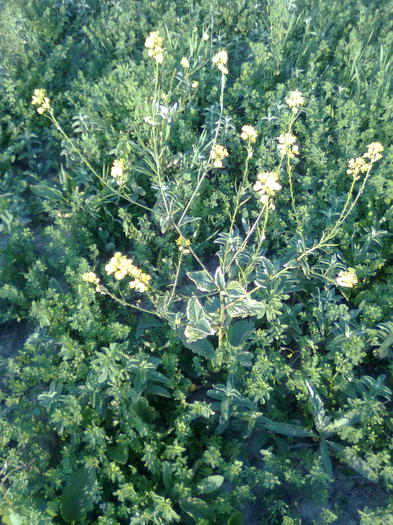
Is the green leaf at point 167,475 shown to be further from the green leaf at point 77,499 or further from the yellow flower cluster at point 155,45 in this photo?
the yellow flower cluster at point 155,45

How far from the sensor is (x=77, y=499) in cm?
234

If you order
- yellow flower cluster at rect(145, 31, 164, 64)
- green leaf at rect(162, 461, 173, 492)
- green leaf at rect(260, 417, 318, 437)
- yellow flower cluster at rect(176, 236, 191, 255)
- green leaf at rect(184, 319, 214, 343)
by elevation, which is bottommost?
green leaf at rect(260, 417, 318, 437)

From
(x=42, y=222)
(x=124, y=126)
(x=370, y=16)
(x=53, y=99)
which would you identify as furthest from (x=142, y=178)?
(x=370, y=16)

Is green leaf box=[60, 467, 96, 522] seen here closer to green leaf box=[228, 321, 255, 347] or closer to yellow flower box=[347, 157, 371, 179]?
green leaf box=[228, 321, 255, 347]

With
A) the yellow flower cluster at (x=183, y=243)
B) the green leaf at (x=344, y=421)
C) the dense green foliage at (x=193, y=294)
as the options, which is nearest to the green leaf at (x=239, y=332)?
the dense green foliage at (x=193, y=294)

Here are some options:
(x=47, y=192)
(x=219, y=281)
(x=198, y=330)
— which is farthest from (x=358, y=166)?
(x=47, y=192)

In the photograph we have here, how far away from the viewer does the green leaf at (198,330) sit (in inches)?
106

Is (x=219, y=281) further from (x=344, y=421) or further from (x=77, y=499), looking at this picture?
(x=77, y=499)

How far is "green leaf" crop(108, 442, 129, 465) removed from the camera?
2.45 metres

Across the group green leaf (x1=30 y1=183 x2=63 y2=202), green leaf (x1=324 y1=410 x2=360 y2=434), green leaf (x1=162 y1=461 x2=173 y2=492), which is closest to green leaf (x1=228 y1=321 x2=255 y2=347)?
green leaf (x1=324 y1=410 x2=360 y2=434)

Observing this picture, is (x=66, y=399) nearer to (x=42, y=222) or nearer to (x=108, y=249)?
(x=108, y=249)

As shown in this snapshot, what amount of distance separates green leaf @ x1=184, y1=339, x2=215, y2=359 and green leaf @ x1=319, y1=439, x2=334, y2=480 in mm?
827

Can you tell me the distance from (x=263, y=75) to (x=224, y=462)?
3.76m

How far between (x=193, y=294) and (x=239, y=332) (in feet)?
1.37
